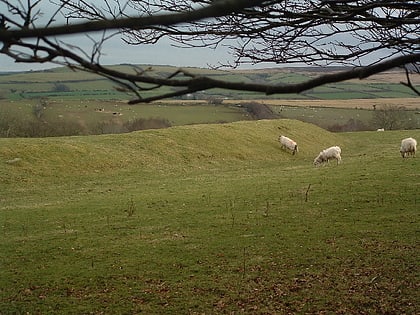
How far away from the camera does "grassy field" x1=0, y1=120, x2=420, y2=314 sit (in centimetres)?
637

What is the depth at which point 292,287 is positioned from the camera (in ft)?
21.9

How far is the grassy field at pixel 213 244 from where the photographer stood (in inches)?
251

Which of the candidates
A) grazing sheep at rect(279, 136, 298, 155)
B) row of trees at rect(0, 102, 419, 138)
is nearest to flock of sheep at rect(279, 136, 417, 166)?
grazing sheep at rect(279, 136, 298, 155)

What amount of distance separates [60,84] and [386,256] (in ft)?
213

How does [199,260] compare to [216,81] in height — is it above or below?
below

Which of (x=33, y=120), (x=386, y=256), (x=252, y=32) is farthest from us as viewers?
(x=33, y=120)

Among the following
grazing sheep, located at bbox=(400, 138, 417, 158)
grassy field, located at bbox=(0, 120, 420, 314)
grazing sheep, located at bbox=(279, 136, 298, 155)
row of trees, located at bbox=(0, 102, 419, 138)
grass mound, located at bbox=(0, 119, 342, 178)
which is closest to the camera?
grassy field, located at bbox=(0, 120, 420, 314)

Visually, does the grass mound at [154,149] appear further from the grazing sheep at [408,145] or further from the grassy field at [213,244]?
the grazing sheep at [408,145]

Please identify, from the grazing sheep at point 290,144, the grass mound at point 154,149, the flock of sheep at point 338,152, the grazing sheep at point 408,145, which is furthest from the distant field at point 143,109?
the grazing sheep at point 408,145

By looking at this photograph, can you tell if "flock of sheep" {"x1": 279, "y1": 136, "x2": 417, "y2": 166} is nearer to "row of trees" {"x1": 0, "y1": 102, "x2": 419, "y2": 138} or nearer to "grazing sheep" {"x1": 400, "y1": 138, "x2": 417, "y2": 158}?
"grazing sheep" {"x1": 400, "y1": 138, "x2": 417, "y2": 158}

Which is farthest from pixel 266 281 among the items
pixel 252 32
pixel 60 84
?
pixel 60 84

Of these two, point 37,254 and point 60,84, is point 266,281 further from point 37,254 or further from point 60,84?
point 60,84

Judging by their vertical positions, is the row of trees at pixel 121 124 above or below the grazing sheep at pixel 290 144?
above

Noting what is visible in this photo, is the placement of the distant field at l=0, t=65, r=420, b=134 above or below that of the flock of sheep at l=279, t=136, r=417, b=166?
above
